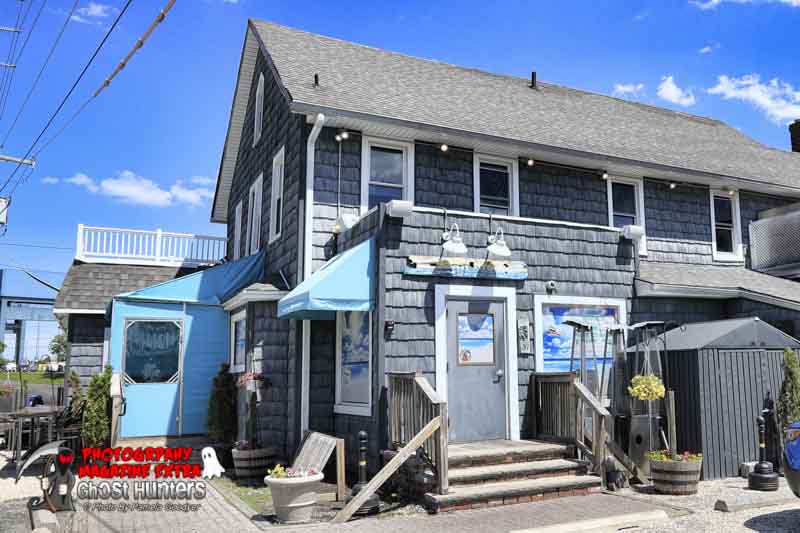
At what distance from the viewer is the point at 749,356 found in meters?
9.80

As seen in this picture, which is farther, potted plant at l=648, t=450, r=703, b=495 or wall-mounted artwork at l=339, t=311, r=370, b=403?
wall-mounted artwork at l=339, t=311, r=370, b=403

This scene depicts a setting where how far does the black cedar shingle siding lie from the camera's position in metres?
12.4

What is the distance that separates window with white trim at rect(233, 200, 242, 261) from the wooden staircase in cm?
944

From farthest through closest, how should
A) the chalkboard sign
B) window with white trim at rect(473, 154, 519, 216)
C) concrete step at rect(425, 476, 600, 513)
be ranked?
the chalkboard sign, window with white trim at rect(473, 154, 519, 216), concrete step at rect(425, 476, 600, 513)

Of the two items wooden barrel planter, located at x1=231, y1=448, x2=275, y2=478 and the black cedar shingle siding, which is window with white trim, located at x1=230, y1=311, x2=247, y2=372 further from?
the black cedar shingle siding

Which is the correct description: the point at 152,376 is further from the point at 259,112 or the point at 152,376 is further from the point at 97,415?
the point at 259,112

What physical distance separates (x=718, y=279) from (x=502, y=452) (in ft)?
22.3

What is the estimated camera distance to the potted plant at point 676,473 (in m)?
8.33

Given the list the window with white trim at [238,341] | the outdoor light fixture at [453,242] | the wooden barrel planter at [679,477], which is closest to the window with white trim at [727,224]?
the wooden barrel planter at [679,477]

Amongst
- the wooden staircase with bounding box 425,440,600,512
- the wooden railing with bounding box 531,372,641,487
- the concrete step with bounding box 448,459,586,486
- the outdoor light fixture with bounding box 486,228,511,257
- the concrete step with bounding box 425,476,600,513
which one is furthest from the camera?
→ the outdoor light fixture with bounding box 486,228,511,257

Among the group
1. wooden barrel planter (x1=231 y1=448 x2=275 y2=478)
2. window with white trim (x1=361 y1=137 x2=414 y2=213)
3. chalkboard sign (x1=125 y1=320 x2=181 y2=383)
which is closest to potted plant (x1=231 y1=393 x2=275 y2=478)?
wooden barrel planter (x1=231 y1=448 x2=275 y2=478)

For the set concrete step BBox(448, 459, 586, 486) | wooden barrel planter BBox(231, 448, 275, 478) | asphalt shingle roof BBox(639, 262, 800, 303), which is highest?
asphalt shingle roof BBox(639, 262, 800, 303)

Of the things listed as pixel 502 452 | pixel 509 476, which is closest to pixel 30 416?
pixel 502 452

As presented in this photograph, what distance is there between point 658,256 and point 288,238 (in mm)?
7709
